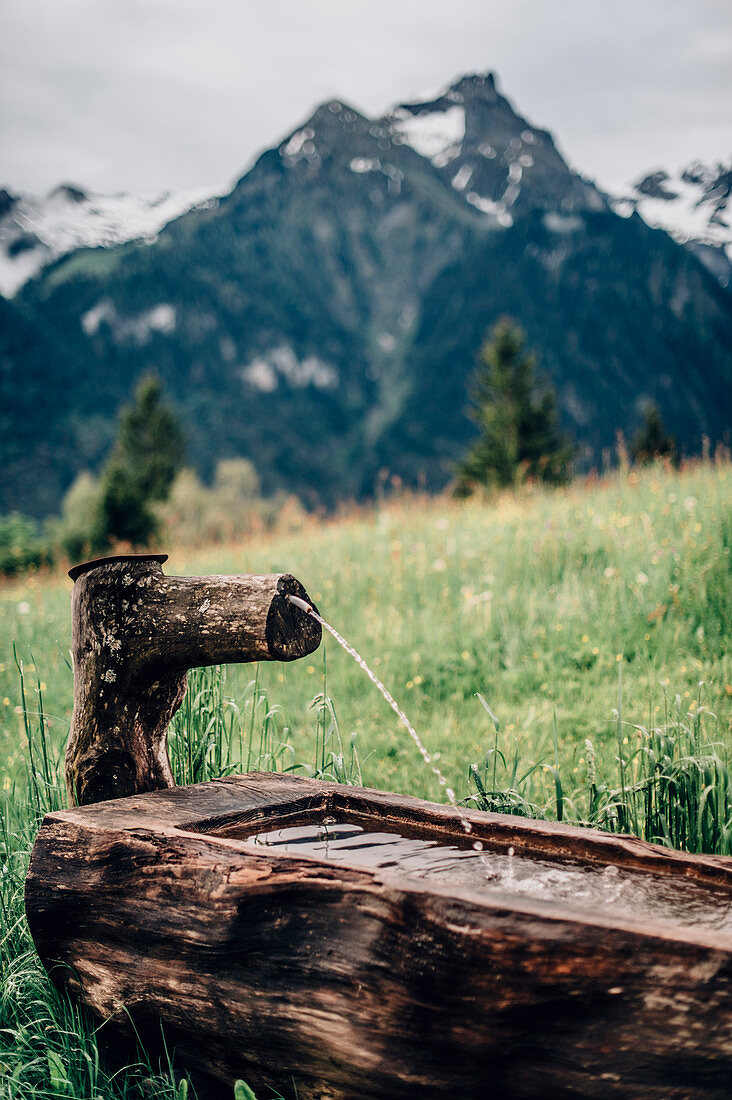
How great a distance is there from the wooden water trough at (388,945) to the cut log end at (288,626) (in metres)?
0.02

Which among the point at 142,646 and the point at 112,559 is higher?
the point at 112,559

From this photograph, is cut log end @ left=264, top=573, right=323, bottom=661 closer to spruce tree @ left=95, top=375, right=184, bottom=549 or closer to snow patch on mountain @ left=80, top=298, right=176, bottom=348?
spruce tree @ left=95, top=375, right=184, bottom=549

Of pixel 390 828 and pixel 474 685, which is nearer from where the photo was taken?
pixel 390 828

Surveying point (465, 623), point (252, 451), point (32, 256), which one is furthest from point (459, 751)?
point (32, 256)

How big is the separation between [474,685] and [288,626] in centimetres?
304

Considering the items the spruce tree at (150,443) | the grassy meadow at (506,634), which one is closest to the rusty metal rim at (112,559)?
the grassy meadow at (506,634)

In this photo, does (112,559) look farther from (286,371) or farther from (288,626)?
(286,371)

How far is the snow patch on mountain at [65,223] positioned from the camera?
154 m

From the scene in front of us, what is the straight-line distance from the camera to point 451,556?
22.6 ft

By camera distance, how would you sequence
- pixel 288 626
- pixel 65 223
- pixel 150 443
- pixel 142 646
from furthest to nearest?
1. pixel 65 223
2. pixel 150 443
3. pixel 142 646
4. pixel 288 626

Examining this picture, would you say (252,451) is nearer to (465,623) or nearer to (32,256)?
(32,256)

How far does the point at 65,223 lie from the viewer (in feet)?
587

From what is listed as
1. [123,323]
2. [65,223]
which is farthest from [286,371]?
[65,223]

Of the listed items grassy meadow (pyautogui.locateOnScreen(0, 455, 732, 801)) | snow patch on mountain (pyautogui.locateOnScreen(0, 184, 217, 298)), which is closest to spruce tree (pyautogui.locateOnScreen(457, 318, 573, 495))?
grassy meadow (pyautogui.locateOnScreen(0, 455, 732, 801))
